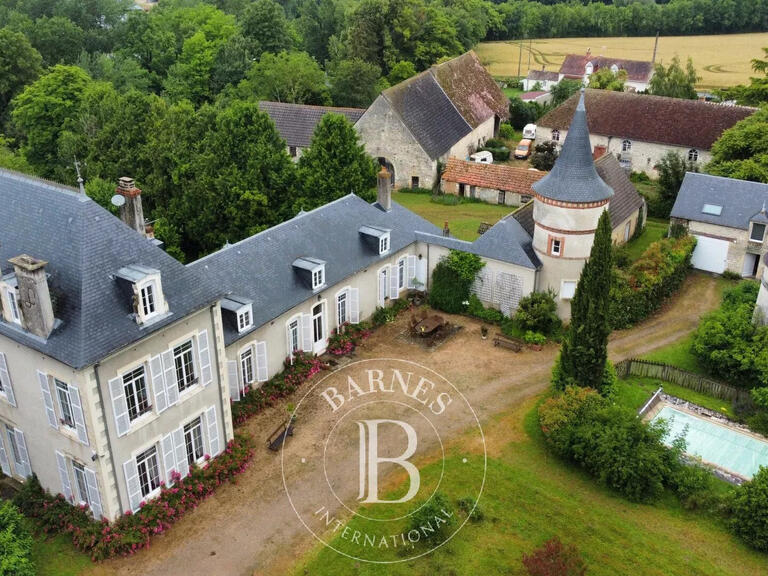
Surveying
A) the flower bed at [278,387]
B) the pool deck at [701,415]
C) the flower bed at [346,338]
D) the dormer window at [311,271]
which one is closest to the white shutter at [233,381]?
the flower bed at [278,387]

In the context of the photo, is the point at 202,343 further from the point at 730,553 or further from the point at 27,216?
the point at 730,553

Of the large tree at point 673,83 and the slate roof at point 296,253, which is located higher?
the large tree at point 673,83

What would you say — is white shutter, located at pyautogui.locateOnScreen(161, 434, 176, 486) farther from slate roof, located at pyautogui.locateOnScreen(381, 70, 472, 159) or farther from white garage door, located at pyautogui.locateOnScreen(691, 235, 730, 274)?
slate roof, located at pyautogui.locateOnScreen(381, 70, 472, 159)

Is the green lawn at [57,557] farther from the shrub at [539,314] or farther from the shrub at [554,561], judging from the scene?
the shrub at [539,314]

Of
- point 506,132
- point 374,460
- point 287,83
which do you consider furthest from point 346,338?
point 287,83

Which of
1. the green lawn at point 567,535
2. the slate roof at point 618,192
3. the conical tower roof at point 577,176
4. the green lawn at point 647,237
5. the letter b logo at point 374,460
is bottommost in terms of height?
the green lawn at point 567,535
